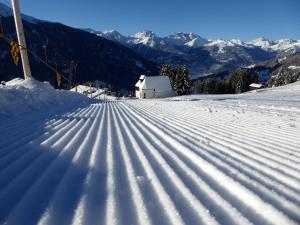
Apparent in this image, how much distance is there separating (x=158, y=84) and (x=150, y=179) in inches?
2870

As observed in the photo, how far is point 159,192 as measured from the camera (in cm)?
402

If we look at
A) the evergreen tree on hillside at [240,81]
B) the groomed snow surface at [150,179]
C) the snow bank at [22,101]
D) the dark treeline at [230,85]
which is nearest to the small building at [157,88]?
the dark treeline at [230,85]

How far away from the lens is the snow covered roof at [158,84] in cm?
7631

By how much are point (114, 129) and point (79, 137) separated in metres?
1.62

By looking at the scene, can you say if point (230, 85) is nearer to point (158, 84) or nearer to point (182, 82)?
point (182, 82)

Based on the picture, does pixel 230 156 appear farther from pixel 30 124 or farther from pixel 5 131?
pixel 30 124

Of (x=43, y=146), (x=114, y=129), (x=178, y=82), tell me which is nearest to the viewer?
(x=43, y=146)

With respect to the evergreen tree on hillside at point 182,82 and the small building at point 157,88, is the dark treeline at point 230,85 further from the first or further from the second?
the small building at point 157,88

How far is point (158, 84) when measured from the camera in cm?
7700

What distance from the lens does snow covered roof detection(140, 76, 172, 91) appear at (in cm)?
7631

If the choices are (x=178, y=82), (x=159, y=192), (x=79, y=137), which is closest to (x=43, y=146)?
(x=79, y=137)

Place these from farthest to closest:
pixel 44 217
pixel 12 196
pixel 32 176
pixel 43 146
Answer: pixel 43 146 < pixel 32 176 < pixel 12 196 < pixel 44 217

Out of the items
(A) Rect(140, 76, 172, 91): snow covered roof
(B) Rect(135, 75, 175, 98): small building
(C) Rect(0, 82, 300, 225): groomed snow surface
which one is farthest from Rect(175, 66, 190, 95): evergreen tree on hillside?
(C) Rect(0, 82, 300, 225): groomed snow surface

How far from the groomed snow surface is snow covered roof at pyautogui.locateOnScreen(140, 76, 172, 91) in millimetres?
68730
